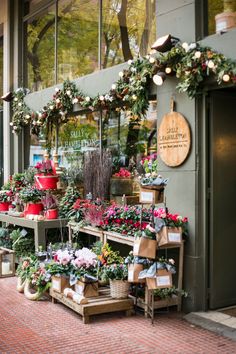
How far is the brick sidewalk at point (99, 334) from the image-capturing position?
5082mm

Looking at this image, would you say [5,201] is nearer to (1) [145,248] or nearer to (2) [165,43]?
(1) [145,248]

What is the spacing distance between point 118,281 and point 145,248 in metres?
0.68

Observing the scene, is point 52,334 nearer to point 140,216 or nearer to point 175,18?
point 140,216

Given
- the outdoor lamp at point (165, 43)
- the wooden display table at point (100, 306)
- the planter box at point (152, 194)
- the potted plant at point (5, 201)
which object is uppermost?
the outdoor lamp at point (165, 43)

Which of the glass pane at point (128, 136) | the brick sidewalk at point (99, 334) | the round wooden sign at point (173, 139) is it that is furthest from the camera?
the glass pane at point (128, 136)

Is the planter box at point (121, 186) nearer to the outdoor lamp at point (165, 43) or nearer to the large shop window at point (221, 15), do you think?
the outdoor lamp at point (165, 43)

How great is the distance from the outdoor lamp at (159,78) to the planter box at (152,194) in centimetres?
138

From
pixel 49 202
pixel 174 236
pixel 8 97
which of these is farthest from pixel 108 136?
pixel 8 97

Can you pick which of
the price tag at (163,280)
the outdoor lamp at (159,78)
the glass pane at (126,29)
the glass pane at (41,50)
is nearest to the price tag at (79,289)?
the price tag at (163,280)

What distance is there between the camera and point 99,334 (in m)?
5.52

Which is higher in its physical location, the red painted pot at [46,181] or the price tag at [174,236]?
the red painted pot at [46,181]

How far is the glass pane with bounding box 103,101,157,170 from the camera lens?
7.54 metres

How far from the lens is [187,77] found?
5992 mm

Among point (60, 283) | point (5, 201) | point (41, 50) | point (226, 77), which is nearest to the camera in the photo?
point (226, 77)
